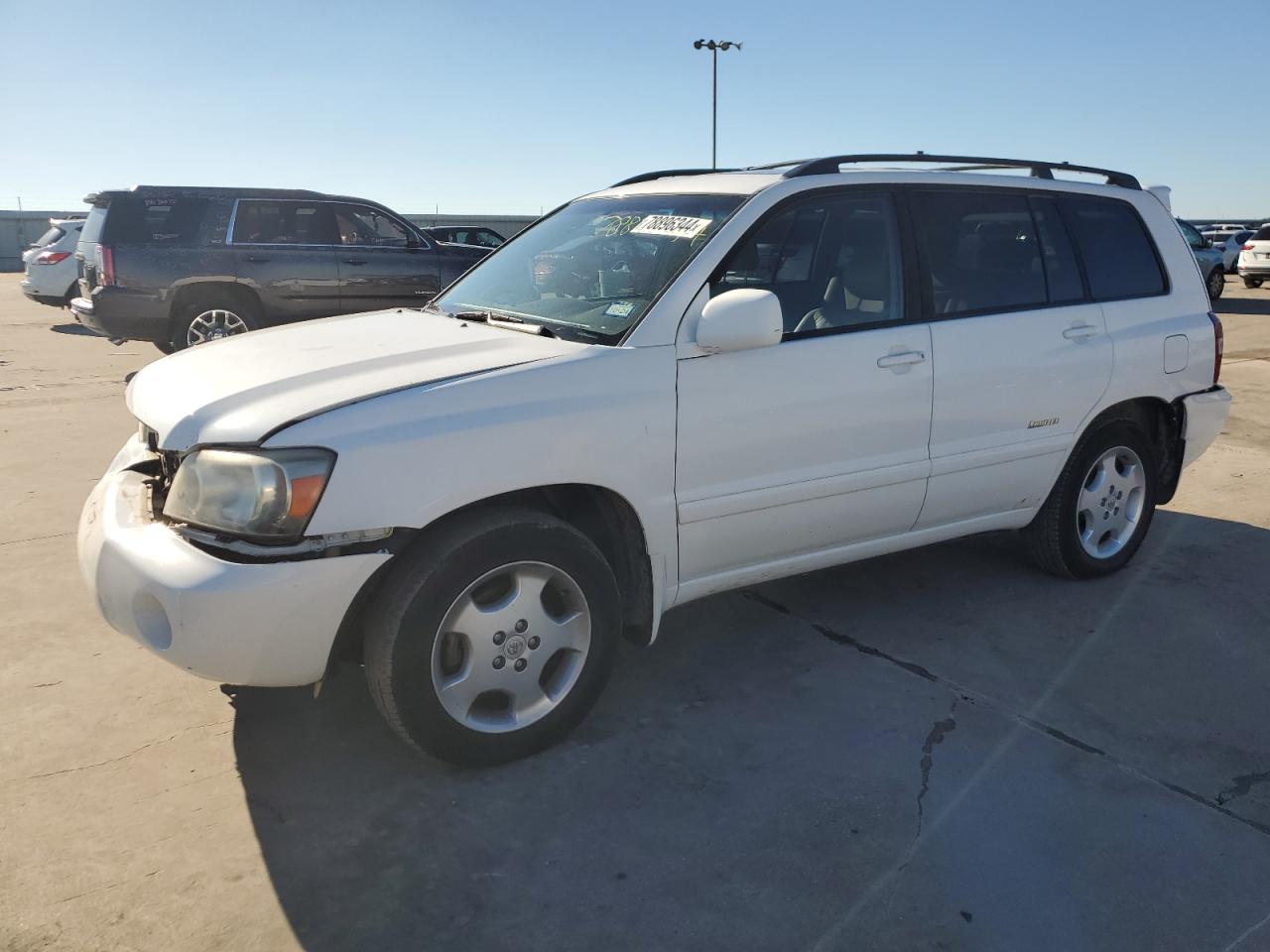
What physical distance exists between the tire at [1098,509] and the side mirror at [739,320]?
190 centimetres

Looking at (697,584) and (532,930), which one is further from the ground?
(697,584)

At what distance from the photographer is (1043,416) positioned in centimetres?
422

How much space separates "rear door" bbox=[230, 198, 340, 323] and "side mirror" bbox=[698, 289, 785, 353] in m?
8.09

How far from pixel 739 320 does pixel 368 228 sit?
855 cm

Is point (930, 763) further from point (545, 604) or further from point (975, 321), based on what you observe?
point (975, 321)

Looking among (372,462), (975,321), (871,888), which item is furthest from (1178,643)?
(372,462)

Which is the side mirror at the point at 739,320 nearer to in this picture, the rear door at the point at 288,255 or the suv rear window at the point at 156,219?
the rear door at the point at 288,255

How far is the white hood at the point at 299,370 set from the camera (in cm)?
285

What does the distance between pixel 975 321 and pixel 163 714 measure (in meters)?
3.17

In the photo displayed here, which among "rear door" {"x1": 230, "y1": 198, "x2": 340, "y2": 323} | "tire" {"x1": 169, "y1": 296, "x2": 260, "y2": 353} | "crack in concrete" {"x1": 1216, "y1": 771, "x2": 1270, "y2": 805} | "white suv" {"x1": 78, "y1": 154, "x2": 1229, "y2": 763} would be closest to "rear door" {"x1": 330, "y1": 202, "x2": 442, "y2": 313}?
"rear door" {"x1": 230, "y1": 198, "x2": 340, "y2": 323}

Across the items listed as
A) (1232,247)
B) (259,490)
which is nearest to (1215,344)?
(259,490)

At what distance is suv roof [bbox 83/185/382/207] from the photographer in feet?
32.7

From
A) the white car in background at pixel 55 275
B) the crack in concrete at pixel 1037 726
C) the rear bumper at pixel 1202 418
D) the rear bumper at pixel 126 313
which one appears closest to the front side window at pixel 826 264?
the crack in concrete at pixel 1037 726

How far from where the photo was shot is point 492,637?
3012 millimetres
